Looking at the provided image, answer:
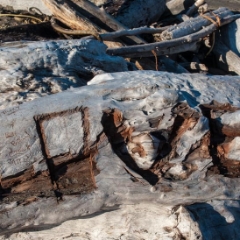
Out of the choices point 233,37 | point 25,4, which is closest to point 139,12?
point 233,37

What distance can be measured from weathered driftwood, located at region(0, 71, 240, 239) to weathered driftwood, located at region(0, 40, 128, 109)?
8.6 inches

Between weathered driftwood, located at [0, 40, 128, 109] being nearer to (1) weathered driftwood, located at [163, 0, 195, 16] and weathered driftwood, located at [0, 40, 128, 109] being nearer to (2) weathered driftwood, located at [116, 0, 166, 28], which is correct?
(2) weathered driftwood, located at [116, 0, 166, 28]

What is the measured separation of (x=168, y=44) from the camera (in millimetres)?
3898

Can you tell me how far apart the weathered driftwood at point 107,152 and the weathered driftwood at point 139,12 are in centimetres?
248

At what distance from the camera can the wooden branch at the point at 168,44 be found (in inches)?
140

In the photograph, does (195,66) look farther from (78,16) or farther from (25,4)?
(25,4)

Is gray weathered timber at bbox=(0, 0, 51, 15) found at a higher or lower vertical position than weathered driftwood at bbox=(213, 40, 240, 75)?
higher

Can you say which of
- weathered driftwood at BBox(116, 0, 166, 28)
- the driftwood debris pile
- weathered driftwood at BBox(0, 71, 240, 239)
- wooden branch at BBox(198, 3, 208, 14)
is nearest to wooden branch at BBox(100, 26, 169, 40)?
weathered driftwood at BBox(116, 0, 166, 28)

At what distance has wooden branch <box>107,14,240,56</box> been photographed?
355cm

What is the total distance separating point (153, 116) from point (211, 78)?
1.55ft

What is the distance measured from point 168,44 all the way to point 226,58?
3.02 ft

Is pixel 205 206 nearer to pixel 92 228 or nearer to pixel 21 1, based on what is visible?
pixel 92 228

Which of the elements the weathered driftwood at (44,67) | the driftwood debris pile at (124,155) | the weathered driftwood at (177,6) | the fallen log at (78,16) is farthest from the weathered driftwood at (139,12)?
the driftwood debris pile at (124,155)

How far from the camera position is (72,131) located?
2.03 m
